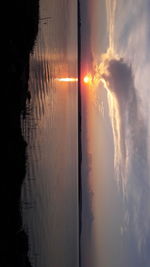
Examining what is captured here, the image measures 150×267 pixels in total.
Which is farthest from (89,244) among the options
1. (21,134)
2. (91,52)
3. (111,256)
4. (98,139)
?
(21,134)

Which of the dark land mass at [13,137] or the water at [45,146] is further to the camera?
the water at [45,146]

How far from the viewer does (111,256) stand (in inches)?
116

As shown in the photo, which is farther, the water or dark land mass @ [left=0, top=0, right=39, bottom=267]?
the water

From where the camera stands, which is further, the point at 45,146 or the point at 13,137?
the point at 45,146

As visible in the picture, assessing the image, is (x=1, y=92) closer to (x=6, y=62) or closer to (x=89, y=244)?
(x=6, y=62)

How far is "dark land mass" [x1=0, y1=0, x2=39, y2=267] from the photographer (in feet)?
1.28

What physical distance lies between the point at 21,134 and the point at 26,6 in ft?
0.78

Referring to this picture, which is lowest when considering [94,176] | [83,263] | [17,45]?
[83,263]

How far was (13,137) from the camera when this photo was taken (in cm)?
42

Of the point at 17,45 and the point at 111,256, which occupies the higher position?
the point at 17,45

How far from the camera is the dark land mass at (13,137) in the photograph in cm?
39

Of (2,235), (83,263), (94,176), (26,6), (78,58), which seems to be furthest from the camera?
(94,176)

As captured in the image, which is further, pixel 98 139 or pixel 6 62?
pixel 98 139

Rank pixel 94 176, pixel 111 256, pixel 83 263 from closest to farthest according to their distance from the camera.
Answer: pixel 111 256 → pixel 83 263 → pixel 94 176
